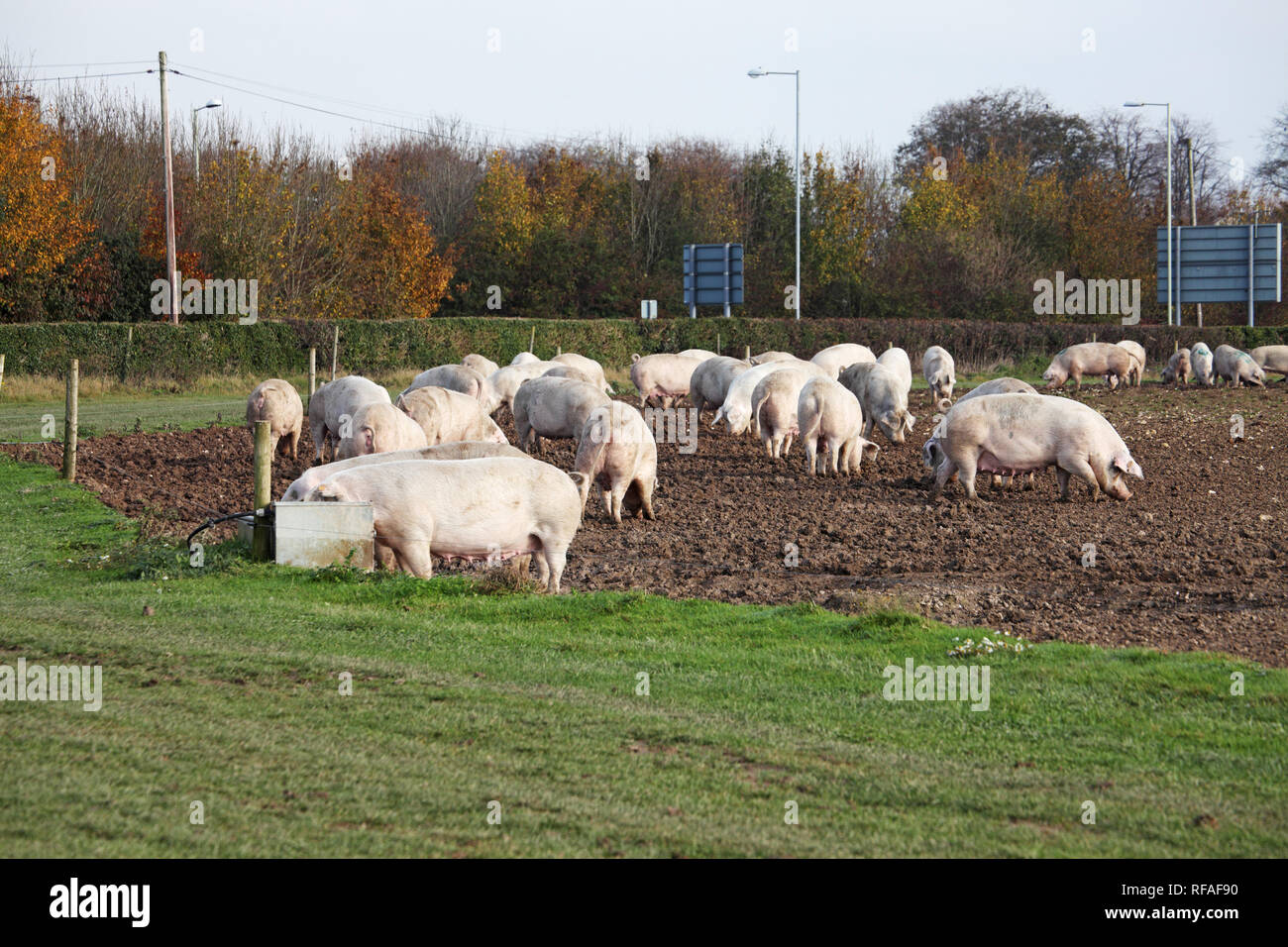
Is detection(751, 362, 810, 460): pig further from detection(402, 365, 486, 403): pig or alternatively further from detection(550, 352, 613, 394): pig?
detection(550, 352, 613, 394): pig

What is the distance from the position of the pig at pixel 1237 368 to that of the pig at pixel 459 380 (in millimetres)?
22029

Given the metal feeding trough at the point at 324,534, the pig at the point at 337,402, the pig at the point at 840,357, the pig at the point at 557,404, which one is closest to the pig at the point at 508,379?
the pig at the point at 557,404

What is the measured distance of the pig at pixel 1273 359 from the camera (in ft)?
119

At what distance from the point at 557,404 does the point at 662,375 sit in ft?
31.4

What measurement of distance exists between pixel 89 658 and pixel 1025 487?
12366 millimetres

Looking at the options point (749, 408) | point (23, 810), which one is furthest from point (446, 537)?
point (749, 408)

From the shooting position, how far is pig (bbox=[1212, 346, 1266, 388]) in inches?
1363

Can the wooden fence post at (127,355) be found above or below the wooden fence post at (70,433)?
above

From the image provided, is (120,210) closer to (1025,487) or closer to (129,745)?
(1025,487)

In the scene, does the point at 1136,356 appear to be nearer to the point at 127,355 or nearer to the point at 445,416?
the point at 445,416

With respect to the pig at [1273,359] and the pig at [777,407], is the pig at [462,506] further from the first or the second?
the pig at [1273,359]

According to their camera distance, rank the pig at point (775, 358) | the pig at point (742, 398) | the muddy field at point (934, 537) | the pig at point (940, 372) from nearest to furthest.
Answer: the muddy field at point (934, 537), the pig at point (742, 398), the pig at point (775, 358), the pig at point (940, 372)

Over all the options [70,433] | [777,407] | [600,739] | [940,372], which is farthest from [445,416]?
[940,372]
